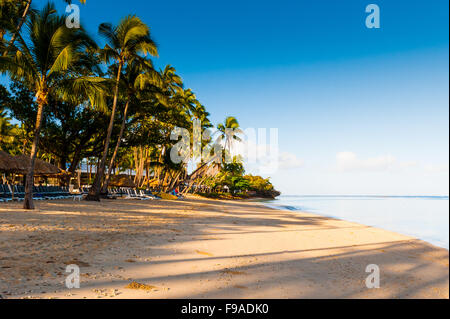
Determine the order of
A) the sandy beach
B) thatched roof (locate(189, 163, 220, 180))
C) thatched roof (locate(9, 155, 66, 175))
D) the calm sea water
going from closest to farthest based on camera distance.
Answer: the sandy beach, the calm sea water, thatched roof (locate(9, 155, 66, 175)), thatched roof (locate(189, 163, 220, 180))

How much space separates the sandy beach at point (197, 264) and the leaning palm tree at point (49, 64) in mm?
5159

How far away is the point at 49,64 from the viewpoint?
1132 centimetres

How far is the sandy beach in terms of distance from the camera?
369cm

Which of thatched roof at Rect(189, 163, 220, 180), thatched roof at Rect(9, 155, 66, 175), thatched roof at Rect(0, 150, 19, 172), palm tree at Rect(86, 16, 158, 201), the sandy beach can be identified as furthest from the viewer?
thatched roof at Rect(189, 163, 220, 180)

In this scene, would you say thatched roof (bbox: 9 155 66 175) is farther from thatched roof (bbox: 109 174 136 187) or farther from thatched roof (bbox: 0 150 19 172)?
thatched roof (bbox: 109 174 136 187)

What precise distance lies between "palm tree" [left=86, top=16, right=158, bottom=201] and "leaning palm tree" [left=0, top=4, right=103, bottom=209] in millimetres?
6105

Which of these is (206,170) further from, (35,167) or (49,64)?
(49,64)

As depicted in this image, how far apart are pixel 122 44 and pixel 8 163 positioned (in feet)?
31.4

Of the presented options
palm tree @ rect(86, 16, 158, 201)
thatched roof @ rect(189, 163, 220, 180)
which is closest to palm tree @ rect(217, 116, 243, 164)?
thatched roof @ rect(189, 163, 220, 180)

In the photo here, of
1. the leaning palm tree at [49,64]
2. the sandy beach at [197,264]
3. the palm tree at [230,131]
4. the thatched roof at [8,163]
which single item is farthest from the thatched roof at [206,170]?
the sandy beach at [197,264]

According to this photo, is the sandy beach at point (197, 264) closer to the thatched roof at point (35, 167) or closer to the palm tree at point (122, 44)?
the thatched roof at point (35, 167)

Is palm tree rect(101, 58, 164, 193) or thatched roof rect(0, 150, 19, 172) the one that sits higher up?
palm tree rect(101, 58, 164, 193)
